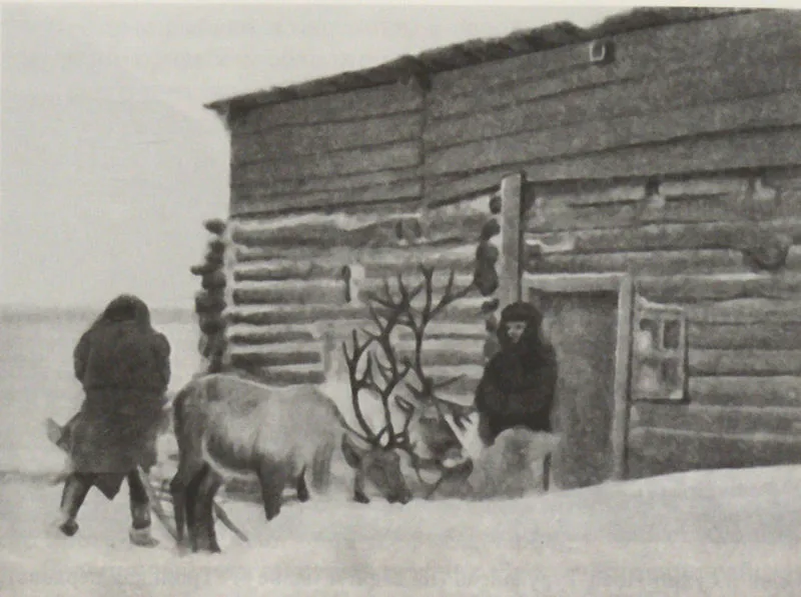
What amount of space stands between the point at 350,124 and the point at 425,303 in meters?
0.42

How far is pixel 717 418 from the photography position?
2.02 metres

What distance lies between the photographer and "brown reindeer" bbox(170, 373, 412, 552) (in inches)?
81.7

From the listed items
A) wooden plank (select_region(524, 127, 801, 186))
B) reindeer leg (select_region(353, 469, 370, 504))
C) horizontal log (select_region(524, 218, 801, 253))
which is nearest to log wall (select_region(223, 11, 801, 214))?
wooden plank (select_region(524, 127, 801, 186))

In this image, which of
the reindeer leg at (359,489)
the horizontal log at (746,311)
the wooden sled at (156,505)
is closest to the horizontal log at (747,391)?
the horizontal log at (746,311)

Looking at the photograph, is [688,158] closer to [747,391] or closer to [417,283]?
[747,391]

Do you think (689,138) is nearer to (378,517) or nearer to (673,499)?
(673,499)

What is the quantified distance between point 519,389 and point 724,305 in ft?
1.43

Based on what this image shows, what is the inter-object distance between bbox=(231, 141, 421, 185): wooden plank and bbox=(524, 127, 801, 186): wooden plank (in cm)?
30

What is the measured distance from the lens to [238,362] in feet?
7.06

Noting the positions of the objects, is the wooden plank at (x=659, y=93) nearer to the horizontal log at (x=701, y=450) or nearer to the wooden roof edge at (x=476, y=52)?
the wooden roof edge at (x=476, y=52)

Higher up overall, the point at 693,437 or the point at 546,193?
the point at 546,193

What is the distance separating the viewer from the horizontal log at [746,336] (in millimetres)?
2018

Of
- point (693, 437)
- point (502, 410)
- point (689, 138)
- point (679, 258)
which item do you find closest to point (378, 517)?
point (502, 410)

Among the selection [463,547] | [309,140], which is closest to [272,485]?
[463,547]
